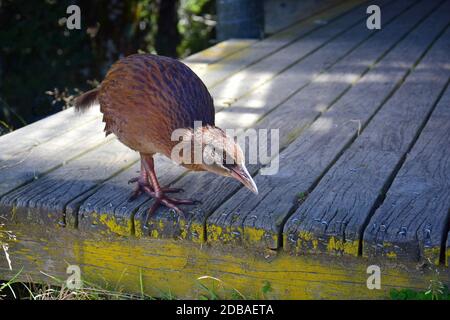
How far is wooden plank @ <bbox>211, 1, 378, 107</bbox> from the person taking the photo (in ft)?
17.3

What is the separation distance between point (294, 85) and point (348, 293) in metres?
2.48

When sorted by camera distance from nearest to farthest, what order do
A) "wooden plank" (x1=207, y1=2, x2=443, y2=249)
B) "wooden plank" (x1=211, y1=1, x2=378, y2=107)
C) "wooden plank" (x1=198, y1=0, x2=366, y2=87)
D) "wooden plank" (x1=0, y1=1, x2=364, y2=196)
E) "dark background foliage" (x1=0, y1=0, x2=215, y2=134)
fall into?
1. "wooden plank" (x1=207, y1=2, x2=443, y2=249)
2. "wooden plank" (x1=0, y1=1, x2=364, y2=196)
3. "wooden plank" (x1=211, y1=1, x2=378, y2=107)
4. "wooden plank" (x1=198, y1=0, x2=366, y2=87)
5. "dark background foliage" (x1=0, y1=0, x2=215, y2=134)

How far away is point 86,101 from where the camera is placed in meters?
3.96

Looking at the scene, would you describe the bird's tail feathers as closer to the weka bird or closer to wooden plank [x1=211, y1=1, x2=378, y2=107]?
the weka bird

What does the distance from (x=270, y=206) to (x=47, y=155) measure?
1408 mm

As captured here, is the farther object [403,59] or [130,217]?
[403,59]

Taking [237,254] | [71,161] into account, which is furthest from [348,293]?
[71,161]

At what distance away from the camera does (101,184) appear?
3.67 metres

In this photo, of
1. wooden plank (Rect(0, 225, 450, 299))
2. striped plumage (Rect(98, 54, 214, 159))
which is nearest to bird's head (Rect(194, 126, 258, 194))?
striped plumage (Rect(98, 54, 214, 159))

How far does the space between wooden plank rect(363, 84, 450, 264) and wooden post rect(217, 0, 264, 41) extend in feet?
10.9

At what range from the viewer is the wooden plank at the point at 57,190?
3.46m

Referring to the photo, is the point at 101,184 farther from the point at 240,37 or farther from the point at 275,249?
the point at 240,37

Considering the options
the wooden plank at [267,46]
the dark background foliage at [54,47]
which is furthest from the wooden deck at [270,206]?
the dark background foliage at [54,47]

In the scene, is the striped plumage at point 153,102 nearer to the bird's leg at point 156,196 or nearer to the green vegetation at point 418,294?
the bird's leg at point 156,196
